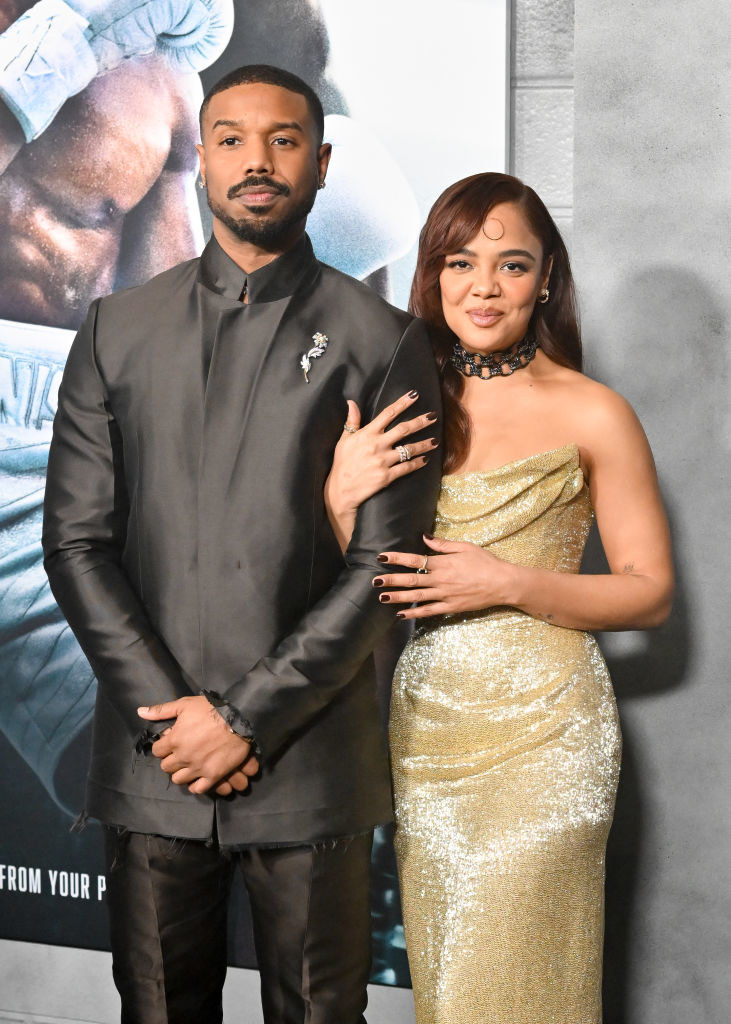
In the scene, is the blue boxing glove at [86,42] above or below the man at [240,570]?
above

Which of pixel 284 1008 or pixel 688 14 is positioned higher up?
pixel 688 14

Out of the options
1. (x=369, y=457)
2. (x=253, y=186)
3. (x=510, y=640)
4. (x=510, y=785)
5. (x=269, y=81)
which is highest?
(x=269, y=81)

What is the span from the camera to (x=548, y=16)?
239 centimetres

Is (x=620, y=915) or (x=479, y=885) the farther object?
(x=620, y=915)

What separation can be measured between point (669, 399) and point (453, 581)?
0.85 m

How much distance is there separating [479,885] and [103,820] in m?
0.64

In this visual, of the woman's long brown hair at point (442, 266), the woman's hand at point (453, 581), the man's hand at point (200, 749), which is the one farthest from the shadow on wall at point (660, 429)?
the man's hand at point (200, 749)

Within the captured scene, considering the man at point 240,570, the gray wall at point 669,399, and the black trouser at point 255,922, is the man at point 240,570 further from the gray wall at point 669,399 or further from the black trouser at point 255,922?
the gray wall at point 669,399

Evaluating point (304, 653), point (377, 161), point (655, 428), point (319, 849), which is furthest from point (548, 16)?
point (319, 849)

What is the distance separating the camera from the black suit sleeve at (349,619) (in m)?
1.70

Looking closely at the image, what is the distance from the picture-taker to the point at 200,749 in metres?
1.70

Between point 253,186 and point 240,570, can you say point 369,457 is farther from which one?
point 253,186

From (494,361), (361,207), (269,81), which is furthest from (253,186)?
(361,207)

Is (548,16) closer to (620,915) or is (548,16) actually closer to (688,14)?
(688,14)
